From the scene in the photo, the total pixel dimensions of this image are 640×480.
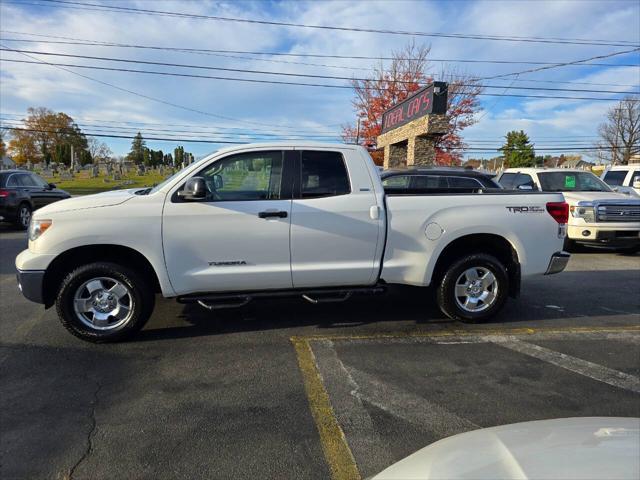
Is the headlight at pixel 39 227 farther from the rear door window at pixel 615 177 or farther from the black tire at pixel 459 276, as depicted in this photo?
the rear door window at pixel 615 177

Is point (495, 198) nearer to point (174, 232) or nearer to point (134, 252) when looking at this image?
point (174, 232)

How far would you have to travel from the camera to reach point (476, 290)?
5.03m

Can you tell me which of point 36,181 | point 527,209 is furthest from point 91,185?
point 527,209

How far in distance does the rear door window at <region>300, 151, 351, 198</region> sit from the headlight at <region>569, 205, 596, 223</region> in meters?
7.04

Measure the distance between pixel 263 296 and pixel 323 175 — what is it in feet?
4.53

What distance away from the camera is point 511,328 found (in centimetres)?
497

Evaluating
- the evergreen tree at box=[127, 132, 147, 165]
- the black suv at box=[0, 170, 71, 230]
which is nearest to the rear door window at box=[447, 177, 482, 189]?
the black suv at box=[0, 170, 71, 230]

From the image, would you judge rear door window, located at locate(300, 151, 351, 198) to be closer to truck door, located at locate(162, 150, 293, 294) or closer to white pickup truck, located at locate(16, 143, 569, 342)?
white pickup truck, located at locate(16, 143, 569, 342)

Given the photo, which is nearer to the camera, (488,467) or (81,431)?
(488,467)

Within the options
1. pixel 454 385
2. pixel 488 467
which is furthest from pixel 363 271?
pixel 488 467

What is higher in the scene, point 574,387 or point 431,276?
point 431,276

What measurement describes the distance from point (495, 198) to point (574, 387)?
81.7 inches

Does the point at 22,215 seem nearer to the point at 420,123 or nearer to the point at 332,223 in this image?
the point at 332,223

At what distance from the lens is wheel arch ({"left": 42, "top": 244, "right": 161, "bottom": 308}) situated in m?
4.23
